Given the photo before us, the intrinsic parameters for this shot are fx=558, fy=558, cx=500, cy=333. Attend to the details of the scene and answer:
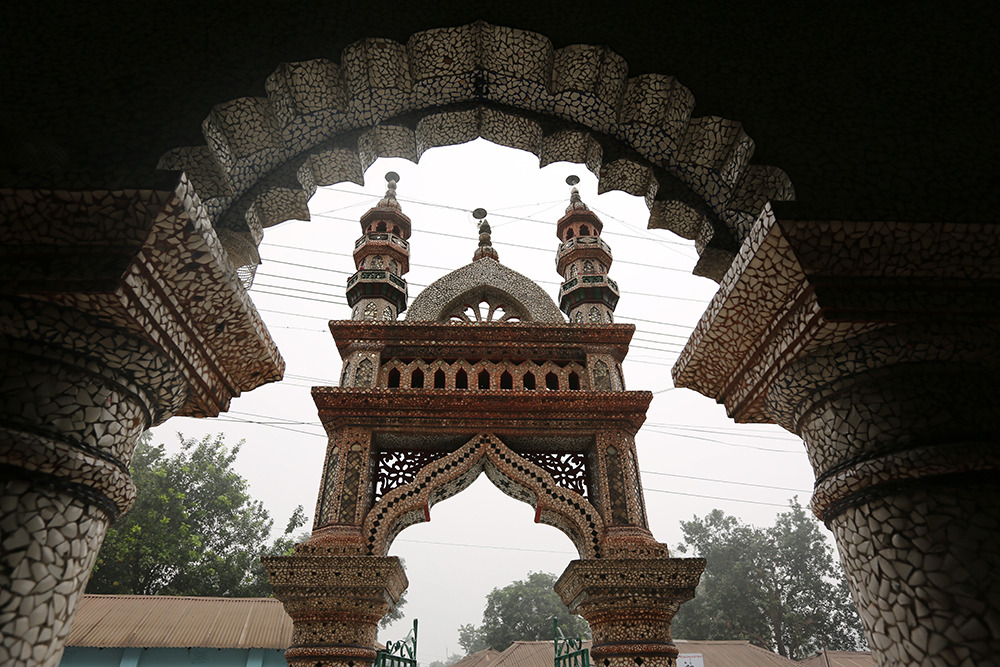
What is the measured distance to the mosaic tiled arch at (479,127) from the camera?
1.51 metres

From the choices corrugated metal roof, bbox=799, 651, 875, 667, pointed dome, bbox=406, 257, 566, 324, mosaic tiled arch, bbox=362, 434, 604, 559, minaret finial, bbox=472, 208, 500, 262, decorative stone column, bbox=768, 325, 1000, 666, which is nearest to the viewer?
decorative stone column, bbox=768, 325, 1000, 666

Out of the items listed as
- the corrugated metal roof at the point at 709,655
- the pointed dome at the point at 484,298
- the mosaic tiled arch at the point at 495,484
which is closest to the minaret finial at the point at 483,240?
the pointed dome at the point at 484,298

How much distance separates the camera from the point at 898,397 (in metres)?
1.11

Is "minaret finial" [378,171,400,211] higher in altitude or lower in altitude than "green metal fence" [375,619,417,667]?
higher

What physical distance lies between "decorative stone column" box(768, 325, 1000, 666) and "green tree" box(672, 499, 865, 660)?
93.5 ft

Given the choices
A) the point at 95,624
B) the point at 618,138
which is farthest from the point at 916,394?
the point at 95,624

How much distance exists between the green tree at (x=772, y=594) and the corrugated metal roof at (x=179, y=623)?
22319mm

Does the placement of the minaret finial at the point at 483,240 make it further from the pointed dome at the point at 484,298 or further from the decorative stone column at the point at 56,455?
the decorative stone column at the point at 56,455

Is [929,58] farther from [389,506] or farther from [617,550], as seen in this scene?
[389,506]

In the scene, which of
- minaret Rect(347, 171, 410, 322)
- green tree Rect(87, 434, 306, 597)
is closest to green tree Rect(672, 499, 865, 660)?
green tree Rect(87, 434, 306, 597)

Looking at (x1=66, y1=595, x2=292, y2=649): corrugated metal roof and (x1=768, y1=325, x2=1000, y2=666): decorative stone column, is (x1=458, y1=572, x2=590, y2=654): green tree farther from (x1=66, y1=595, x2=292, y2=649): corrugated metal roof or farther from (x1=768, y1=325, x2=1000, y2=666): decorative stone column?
(x1=768, y1=325, x2=1000, y2=666): decorative stone column

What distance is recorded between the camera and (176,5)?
5.01 feet

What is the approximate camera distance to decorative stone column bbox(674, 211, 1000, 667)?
0.96m

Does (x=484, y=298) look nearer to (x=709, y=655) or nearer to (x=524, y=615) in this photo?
(x=709, y=655)
